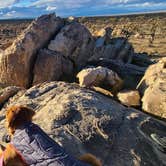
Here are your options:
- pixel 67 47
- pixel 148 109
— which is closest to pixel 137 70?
pixel 67 47

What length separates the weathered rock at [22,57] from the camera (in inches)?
522

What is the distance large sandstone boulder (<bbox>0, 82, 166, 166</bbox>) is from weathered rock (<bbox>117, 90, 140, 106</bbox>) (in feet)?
4.56

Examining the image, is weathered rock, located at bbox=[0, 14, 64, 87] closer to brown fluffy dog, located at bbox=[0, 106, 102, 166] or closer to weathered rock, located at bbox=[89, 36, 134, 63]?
weathered rock, located at bbox=[89, 36, 134, 63]

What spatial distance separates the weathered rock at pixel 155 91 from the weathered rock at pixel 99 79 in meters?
0.59

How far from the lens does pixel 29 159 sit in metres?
6.59

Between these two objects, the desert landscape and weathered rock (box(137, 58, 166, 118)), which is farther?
weathered rock (box(137, 58, 166, 118))

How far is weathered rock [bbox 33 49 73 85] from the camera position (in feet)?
44.0

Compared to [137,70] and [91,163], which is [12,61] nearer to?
[137,70]

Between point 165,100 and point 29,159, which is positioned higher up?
point 29,159

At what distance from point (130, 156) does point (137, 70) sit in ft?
19.7

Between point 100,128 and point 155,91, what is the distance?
109 inches

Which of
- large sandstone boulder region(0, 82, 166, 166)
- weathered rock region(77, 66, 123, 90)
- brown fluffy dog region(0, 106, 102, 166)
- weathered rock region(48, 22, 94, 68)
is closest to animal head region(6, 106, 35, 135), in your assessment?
brown fluffy dog region(0, 106, 102, 166)

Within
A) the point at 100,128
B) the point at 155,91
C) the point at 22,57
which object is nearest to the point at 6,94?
the point at 22,57

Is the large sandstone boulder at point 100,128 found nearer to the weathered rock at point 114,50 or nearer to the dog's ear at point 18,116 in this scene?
the dog's ear at point 18,116
